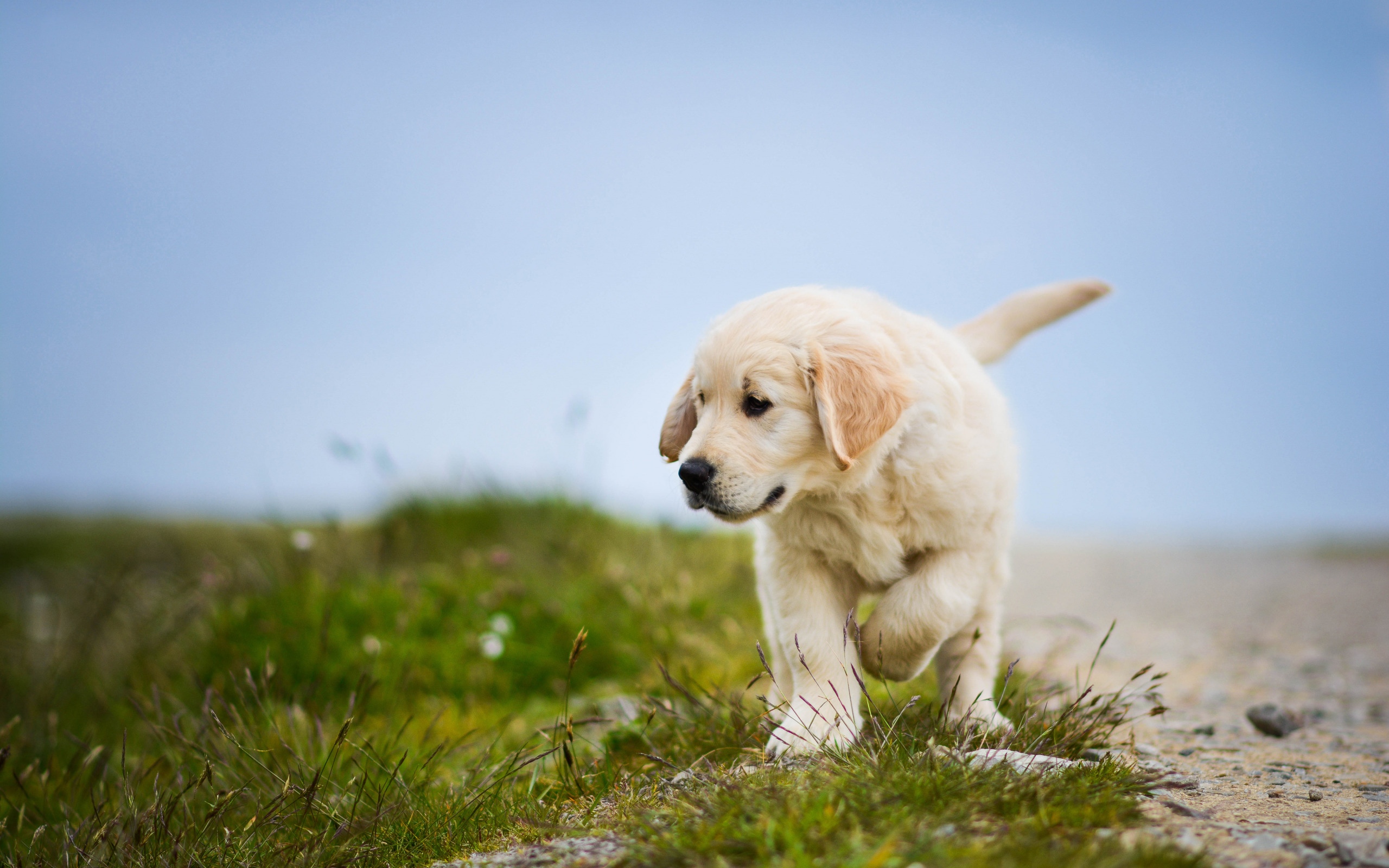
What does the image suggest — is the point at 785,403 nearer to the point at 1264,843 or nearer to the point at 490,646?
the point at 1264,843

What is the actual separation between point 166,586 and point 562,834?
4971mm

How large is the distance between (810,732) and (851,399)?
1016mm

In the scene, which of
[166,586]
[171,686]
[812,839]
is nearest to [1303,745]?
[812,839]

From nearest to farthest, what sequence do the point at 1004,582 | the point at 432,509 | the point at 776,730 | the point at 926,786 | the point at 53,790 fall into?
1. the point at 926,786
2. the point at 776,730
3. the point at 1004,582
4. the point at 53,790
5. the point at 432,509

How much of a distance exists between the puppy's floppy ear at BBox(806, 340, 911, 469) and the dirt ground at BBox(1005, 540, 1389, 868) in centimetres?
125

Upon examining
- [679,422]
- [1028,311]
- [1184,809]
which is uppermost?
[1028,311]

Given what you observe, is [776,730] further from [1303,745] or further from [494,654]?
[494,654]

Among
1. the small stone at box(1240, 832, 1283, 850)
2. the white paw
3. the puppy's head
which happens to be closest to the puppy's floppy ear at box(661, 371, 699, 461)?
the puppy's head

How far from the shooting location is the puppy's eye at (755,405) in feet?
10.0

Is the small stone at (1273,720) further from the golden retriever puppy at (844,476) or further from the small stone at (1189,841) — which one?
the small stone at (1189,841)

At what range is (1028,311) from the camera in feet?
13.8

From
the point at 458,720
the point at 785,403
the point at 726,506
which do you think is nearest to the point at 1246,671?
the point at 785,403

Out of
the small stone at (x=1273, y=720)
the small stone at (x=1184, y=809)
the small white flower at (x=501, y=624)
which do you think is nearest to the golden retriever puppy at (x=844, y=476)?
the small stone at (x=1184, y=809)

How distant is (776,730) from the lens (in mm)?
2955
